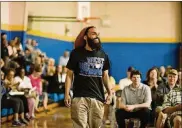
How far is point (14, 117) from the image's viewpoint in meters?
5.64

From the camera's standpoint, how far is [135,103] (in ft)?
14.4

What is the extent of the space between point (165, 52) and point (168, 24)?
3.18 ft

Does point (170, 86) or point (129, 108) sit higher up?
point (170, 86)

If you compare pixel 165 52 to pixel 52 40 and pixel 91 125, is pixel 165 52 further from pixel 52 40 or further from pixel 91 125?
pixel 91 125

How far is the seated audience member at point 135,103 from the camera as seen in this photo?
14.1 feet

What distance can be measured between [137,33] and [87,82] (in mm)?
8768

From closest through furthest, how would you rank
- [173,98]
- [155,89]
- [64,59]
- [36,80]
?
[173,98]
[155,89]
[36,80]
[64,59]

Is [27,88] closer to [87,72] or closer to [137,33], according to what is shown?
[87,72]

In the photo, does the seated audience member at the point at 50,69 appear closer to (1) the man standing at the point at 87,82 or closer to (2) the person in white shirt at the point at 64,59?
(2) the person in white shirt at the point at 64,59

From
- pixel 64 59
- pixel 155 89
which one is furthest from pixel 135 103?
pixel 64 59

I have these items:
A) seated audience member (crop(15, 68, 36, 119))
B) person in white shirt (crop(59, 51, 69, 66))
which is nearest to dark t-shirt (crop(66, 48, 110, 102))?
seated audience member (crop(15, 68, 36, 119))

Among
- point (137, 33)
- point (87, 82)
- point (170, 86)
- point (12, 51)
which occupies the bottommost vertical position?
point (170, 86)

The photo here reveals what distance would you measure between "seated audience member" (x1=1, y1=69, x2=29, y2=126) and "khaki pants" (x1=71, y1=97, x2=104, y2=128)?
287cm

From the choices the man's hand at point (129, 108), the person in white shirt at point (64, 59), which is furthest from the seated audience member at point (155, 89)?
the person in white shirt at point (64, 59)
